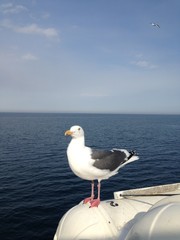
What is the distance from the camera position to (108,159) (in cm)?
1012

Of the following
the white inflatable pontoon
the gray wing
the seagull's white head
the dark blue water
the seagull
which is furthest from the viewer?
the dark blue water

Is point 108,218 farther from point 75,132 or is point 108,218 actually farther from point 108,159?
point 75,132

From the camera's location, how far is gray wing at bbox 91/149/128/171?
9.43 meters

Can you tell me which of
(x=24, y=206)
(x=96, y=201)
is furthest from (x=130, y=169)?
(x=96, y=201)

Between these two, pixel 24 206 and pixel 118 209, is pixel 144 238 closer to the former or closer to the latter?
pixel 118 209

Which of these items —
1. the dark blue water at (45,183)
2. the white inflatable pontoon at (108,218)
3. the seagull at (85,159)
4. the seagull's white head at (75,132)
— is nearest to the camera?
the white inflatable pontoon at (108,218)

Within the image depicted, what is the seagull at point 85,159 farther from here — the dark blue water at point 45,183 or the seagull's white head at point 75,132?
the dark blue water at point 45,183

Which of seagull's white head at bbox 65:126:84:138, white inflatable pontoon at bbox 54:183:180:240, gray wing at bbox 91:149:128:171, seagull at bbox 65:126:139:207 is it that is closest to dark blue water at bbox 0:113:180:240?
white inflatable pontoon at bbox 54:183:180:240

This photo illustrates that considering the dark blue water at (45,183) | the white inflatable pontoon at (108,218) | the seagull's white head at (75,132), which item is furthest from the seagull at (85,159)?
the dark blue water at (45,183)

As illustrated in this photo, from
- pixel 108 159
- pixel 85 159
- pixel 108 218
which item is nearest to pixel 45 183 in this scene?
pixel 108 159

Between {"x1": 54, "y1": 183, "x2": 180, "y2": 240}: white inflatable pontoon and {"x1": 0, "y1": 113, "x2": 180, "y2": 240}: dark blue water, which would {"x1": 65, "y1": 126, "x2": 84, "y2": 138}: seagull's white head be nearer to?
{"x1": 54, "y1": 183, "x2": 180, "y2": 240}: white inflatable pontoon

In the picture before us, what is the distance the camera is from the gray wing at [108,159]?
9.43m

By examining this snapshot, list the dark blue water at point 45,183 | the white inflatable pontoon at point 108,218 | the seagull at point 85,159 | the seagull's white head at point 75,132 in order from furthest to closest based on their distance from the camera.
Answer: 1. the dark blue water at point 45,183
2. the seagull's white head at point 75,132
3. the seagull at point 85,159
4. the white inflatable pontoon at point 108,218

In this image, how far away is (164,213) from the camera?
4500 millimetres
